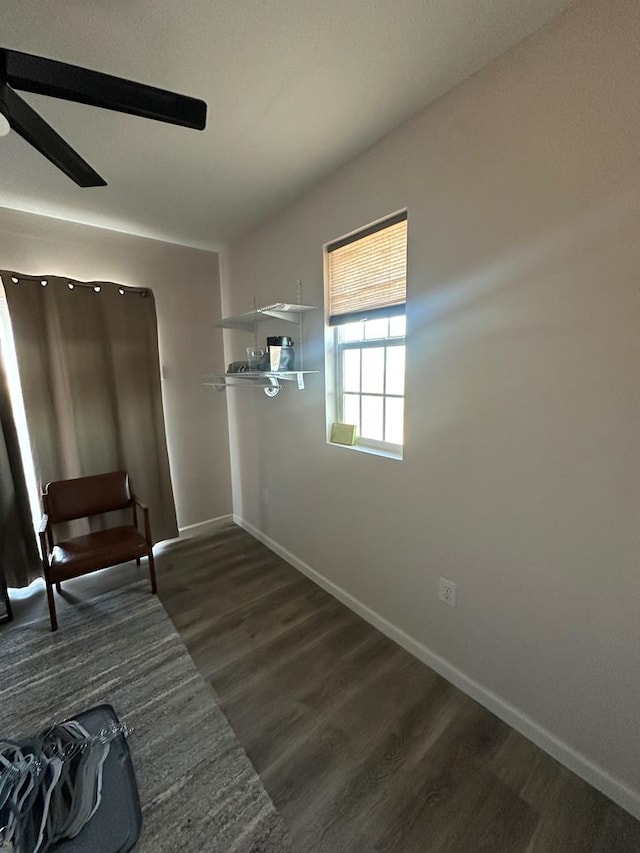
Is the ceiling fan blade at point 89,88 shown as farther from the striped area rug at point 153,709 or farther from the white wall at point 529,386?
the striped area rug at point 153,709

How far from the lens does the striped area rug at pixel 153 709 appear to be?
1133 millimetres

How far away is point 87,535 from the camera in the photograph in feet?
7.70

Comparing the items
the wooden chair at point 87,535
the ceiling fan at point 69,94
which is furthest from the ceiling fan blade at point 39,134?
the wooden chair at point 87,535

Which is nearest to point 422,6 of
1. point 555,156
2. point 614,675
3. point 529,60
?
point 529,60

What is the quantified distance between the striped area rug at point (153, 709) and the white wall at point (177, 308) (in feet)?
3.69

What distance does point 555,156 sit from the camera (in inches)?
44.3

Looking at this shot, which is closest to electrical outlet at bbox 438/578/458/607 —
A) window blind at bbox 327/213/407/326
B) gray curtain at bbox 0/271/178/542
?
window blind at bbox 327/213/407/326

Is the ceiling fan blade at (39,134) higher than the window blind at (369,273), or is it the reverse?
the ceiling fan blade at (39,134)

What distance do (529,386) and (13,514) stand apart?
3043 mm

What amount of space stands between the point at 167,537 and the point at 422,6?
3.31 meters

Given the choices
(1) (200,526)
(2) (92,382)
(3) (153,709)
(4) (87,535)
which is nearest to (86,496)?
(4) (87,535)

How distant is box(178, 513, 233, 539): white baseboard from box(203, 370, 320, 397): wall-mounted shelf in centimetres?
125

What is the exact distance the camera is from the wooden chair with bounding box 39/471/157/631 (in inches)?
78.1

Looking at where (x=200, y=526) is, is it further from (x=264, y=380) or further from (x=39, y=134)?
(x=39, y=134)
